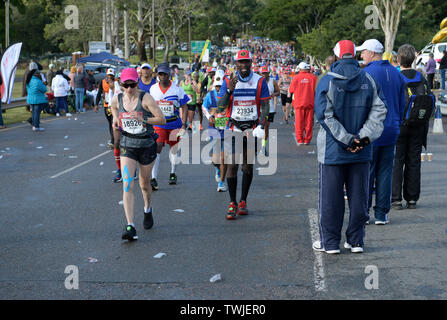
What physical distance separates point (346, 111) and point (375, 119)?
0.29 meters

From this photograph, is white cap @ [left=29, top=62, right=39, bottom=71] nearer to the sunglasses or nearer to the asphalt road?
the asphalt road

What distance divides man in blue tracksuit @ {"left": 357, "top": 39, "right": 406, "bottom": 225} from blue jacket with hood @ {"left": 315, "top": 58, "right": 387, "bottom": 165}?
3.89 feet

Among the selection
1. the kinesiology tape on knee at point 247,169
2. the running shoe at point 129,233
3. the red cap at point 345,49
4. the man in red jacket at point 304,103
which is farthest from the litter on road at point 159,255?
the man in red jacket at point 304,103

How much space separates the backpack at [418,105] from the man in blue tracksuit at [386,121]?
0.89m

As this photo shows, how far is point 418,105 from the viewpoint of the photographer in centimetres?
890

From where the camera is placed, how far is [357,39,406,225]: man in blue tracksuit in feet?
25.9

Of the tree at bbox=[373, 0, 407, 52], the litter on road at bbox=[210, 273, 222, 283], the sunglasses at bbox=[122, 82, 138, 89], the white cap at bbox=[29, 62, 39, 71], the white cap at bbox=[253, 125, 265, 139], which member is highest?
the tree at bbox=[373, 0, 407, 52]

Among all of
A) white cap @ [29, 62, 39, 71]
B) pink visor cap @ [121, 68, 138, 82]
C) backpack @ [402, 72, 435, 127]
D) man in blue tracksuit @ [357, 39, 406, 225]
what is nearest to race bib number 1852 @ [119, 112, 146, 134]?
pink visor cap @ [121, 68, 138, 82]

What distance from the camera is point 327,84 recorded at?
6625 millimetres

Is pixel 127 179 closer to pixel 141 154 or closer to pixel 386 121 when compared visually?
pixel 141 154

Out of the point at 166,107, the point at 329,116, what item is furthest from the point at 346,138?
the point at 166,107

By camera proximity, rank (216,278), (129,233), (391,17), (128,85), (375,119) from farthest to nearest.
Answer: (391,17), (128,85), (129,233), (375,119), (216,278)

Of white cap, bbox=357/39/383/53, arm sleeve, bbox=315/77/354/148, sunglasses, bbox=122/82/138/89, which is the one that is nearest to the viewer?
arm sleeve, bbox=315/77/354/148
